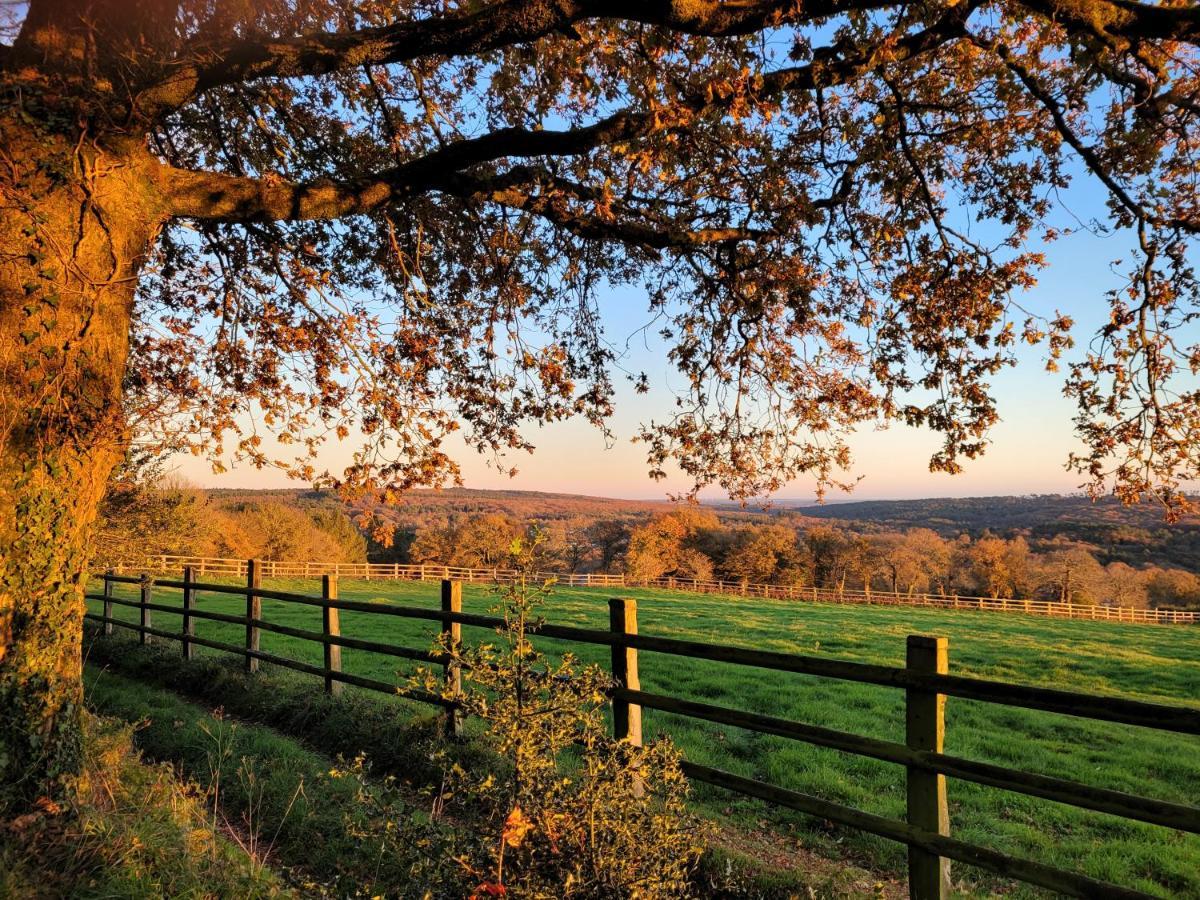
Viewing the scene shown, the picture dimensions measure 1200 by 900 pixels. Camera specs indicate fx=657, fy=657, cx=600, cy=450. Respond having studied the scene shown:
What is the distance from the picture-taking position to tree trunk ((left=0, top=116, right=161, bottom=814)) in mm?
4062

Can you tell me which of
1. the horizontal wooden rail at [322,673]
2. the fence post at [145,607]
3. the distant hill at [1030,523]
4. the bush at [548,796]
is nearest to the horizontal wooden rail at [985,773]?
the bush at [548,796]

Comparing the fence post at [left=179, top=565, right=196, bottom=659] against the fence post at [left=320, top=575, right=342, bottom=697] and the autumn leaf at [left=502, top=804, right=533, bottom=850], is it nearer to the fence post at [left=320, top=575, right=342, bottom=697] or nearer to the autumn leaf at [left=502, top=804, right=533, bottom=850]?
the fence post at [left=320, top=575, right=342, bottom=697]

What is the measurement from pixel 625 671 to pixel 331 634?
15.7 ft

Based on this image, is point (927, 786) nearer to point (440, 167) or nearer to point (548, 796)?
point (548, 796)

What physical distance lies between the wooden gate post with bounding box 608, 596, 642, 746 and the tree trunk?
3.70 meters

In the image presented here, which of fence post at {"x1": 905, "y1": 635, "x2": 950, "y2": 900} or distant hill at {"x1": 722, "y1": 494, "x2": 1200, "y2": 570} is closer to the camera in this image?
fence post at {"x1": 905, "y1": 635, "x2": 950, "y2": 900}

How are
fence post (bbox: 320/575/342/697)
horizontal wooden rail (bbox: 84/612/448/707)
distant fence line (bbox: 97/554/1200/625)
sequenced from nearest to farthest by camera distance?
horizontal wooden rail (bbox: 84/612/448/707) → fence post (bbox: 320/575/342/697) → distant fence line (bbox: 97/554/1200/625)

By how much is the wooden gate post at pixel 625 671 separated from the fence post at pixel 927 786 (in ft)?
6.59

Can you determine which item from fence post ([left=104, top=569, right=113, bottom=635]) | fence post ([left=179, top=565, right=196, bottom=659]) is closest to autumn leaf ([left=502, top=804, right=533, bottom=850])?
fence post ([left=179, top=565, right=196, bottom=659])

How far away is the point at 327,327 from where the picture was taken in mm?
6555

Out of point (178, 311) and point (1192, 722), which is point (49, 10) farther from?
point (1192, 722)

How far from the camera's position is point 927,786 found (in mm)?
3736

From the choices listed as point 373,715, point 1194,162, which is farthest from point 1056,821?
point 373,715

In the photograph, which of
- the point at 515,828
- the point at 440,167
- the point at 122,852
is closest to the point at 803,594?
the point at 440,167
